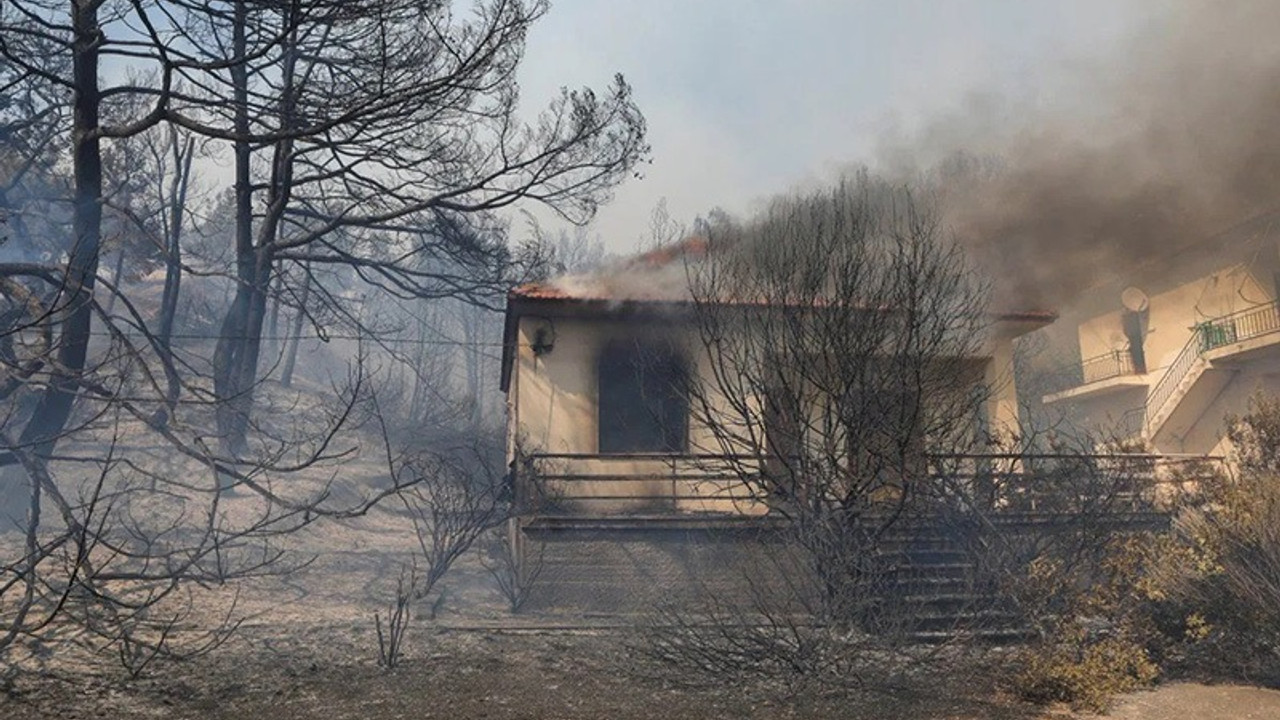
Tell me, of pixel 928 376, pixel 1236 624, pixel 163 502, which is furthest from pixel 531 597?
pixel 163 502

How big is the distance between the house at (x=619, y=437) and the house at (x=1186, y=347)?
8.52m

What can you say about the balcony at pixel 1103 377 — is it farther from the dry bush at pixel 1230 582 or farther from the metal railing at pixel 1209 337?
the dry bush at pixel 1230 582

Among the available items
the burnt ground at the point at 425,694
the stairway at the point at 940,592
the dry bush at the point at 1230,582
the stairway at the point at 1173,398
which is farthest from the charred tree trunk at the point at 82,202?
the stairway at the point at 1173,398

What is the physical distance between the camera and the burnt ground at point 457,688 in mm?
6895

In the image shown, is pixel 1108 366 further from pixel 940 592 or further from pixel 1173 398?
pixel 940 592

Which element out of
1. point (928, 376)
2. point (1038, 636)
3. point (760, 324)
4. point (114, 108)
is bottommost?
point (1038, 636)

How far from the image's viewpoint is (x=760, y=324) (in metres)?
8.84

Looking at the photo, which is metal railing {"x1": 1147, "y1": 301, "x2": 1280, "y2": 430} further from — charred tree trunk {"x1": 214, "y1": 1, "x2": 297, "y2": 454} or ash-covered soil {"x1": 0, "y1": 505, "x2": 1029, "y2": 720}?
charred tree trunk {"x1": 214, "y1": 1, "x2": 297, "y2": 454}

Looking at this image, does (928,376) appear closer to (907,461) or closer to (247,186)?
(907,461)

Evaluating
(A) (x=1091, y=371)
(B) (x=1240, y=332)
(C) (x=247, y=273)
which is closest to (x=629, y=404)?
(C) (x=247, y=273)

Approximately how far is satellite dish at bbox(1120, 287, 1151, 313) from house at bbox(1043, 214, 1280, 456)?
3 centimetres

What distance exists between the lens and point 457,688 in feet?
24.6

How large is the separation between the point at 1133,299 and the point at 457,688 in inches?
709

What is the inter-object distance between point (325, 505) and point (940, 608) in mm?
14516
